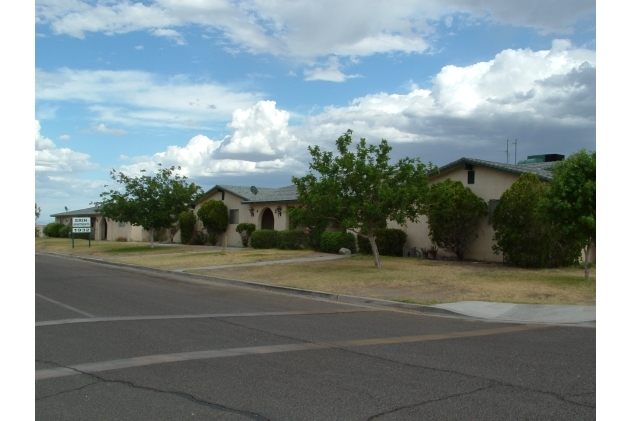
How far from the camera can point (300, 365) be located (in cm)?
797

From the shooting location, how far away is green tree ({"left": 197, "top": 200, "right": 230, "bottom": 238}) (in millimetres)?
41375

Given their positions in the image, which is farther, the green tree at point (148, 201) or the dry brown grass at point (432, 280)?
the green tree at point (148, 201)

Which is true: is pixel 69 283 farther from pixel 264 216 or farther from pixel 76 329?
pixel 264 216

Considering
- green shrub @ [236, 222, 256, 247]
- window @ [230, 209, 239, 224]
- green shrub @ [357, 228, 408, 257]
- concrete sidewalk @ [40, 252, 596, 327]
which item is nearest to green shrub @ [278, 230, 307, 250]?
green shrub @ [236, 222, 256, 247]

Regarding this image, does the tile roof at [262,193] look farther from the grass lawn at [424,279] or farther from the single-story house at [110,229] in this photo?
the single-story house at [110,229]

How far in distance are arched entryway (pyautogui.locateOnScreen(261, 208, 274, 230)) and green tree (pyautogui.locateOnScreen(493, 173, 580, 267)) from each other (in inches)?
787

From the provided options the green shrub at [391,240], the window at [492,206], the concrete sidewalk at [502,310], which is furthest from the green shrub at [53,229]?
the concrete sidewalk at [502,310]

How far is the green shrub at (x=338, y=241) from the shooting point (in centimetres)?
3048

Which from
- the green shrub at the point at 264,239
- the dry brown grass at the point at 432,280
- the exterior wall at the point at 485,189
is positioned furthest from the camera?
the green shrub at the point at 264,239

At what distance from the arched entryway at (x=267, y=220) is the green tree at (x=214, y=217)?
2835 millimetres

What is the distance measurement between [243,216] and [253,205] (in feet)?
5.13

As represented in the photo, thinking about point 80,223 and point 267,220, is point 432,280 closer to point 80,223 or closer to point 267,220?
point 267,220

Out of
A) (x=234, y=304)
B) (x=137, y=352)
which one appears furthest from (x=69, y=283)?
(x=137, y=352)

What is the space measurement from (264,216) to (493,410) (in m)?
34.8
